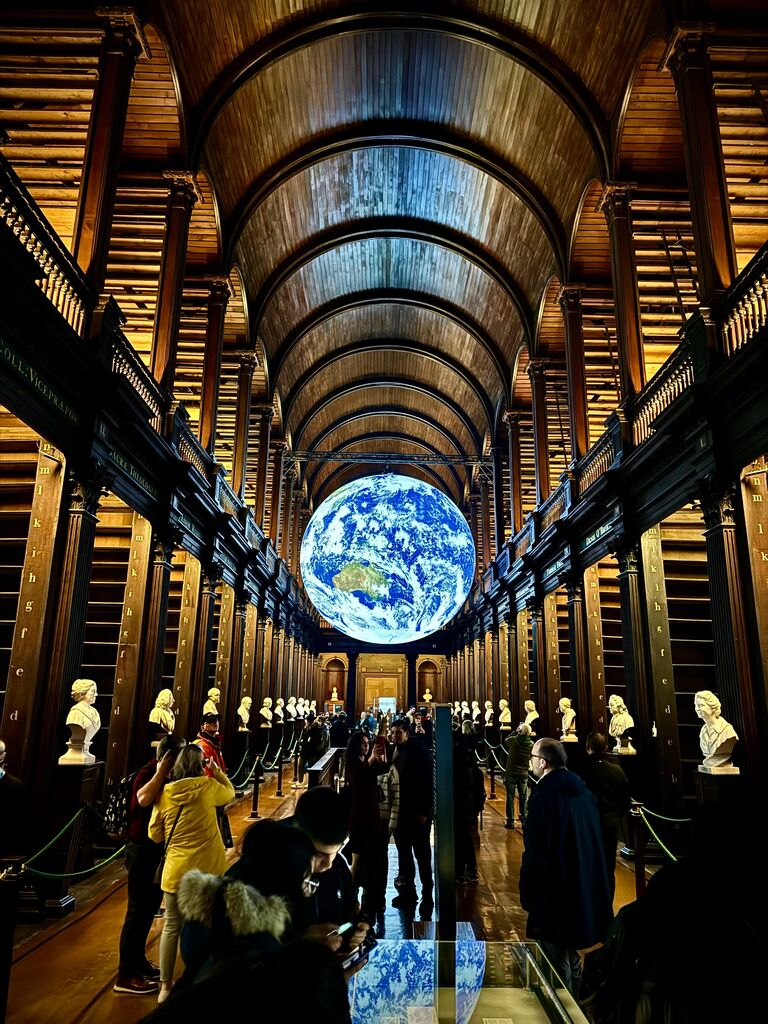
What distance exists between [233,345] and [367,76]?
6.30 m

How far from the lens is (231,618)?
1434 centimetres

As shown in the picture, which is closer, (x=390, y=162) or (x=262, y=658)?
(x=390, y=162)

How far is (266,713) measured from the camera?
14.5 metres

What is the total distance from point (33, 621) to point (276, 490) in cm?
1446

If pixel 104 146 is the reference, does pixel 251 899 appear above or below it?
below

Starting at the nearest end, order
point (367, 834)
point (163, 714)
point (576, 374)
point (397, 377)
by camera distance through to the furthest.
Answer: point (367, 834) → point (163, 714) → point (576, 374) → point (397, 377)

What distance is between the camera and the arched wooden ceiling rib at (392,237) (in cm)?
1611

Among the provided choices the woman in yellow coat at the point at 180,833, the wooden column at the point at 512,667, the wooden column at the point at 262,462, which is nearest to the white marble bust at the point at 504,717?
the wooden column at the point at 512,667

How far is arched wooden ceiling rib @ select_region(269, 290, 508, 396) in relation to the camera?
1909 cm

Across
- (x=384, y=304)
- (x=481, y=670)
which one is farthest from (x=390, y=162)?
(x=481, y=670)

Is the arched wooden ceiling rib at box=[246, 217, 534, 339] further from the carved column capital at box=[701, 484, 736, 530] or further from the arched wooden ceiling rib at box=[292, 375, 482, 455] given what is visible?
the carved column capital at box=[701, 484, 736, 530]

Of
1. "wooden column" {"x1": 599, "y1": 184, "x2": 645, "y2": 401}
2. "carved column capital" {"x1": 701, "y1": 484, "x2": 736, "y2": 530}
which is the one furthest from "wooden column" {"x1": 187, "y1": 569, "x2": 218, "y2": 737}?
"carved column capital" {"x1": 701, "y1": 484, "x2": 736, "y2": 530}

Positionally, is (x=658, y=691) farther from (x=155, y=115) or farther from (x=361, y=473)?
(x=361, y=473)

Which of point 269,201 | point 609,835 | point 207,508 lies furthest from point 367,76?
point 609,835
